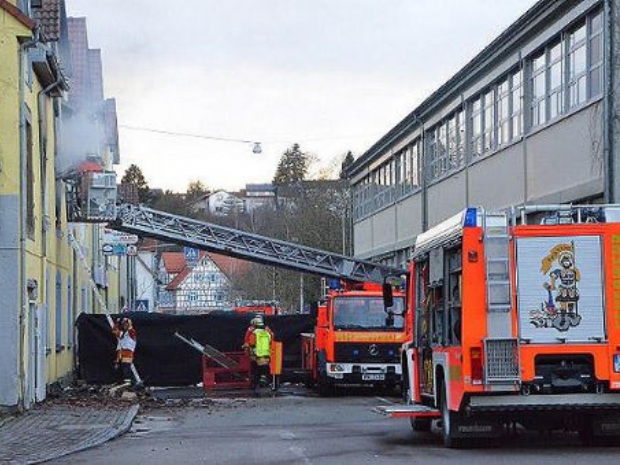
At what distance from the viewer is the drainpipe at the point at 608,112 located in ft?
69.3

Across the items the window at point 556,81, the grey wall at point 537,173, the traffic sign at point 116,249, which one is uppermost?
the window at point 556,81

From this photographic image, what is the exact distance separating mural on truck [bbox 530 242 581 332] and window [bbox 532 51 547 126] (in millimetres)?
14577

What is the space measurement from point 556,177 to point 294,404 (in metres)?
7.60

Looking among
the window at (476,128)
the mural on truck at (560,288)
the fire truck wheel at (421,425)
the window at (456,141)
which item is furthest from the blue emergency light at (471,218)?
the window at (456,141)

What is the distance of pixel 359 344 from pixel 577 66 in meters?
7.82

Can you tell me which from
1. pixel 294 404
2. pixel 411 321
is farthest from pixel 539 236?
pixel 294 404

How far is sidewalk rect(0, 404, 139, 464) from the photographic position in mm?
16062

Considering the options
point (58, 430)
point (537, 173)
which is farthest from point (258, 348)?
point (58, 430)

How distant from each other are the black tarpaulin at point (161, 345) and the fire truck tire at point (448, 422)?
16.4m

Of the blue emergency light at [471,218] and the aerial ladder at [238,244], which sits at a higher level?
the aerial ladder at [238,244]

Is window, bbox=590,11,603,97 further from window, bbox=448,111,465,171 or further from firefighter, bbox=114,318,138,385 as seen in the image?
window, bbox=448,111,465,171

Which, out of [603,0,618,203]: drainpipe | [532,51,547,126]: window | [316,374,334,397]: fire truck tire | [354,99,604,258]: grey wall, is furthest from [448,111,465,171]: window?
[603,0,618,203]: drainpipe

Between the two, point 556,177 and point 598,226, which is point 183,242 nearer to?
point 556,177

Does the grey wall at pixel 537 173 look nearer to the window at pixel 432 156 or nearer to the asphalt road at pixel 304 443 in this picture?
the window at pixel 432 156
